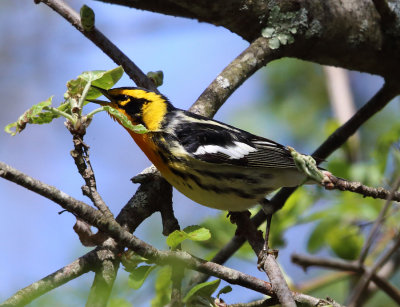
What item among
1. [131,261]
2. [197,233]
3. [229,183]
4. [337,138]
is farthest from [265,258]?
[337,138]

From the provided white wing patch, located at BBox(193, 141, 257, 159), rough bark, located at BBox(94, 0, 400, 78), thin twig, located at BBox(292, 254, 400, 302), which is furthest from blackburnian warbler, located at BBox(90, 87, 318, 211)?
thin twig, located at BBox(292, 254, 400, 302)

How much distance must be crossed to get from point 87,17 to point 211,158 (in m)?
0.93

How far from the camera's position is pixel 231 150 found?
297cm

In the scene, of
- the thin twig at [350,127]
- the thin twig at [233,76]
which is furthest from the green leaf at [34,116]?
the thin twig at [350,127]

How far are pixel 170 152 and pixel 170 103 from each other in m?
0.53

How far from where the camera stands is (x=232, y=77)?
2.78 meters

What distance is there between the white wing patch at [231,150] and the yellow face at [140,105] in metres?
0.33

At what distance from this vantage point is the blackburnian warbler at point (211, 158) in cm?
280

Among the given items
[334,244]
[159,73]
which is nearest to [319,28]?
[159,73]

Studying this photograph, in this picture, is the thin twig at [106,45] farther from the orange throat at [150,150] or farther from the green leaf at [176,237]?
the green leaf at [176,237]

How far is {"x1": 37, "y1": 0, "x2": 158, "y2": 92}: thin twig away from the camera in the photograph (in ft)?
9.25

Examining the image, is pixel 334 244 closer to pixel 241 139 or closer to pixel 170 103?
pixel 241 139

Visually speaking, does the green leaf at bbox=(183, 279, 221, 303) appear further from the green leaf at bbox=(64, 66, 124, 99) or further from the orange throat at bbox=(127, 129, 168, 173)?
the orange throat at bbox=(127, 129, 168, 173)

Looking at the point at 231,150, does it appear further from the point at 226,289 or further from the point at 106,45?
the point at 226,289
